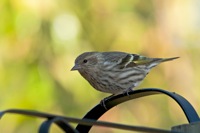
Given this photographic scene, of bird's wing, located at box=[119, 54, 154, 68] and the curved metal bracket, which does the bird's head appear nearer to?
bird's wing, located at box=[119, 54, 154, 68]

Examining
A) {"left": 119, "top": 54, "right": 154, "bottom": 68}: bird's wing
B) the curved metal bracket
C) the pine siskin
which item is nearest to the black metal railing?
the curved metal bracket

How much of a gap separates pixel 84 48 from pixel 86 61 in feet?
1.82

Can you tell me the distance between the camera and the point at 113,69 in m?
4.89

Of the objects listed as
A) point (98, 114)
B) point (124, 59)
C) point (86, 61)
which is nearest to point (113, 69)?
point (124, 59)

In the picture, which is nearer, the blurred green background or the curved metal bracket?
the curved metal bracket

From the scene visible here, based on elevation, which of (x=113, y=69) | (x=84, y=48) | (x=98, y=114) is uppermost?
(x=98, y=114)

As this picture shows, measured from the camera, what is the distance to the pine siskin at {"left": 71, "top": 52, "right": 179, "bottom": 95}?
462cm

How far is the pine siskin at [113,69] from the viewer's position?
4.62m

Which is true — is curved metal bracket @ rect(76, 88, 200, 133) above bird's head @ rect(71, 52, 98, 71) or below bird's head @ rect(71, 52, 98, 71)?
above

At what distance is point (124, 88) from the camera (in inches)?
179

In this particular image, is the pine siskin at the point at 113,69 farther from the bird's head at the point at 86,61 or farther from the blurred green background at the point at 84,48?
the blurred green background at the point at 84,48

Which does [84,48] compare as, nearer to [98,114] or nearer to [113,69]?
[113,69]

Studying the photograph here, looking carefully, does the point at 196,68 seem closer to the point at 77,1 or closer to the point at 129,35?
the point at 129,35

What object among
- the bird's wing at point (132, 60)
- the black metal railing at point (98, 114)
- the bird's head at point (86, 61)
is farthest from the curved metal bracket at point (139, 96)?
the bird's wing at point (132, 60)
